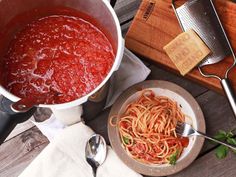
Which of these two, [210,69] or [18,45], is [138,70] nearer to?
[210,69]

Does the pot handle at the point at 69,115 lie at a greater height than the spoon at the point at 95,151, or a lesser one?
greater

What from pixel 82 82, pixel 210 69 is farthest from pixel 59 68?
pixel 210 69

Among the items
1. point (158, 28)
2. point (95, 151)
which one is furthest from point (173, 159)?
point (158, 28)

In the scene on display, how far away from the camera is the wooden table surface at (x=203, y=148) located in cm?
97

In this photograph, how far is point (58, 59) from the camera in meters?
0.87

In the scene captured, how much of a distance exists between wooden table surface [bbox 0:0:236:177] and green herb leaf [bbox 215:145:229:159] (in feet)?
0.04

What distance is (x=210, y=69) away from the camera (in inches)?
37.9

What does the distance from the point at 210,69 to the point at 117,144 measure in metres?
0.25

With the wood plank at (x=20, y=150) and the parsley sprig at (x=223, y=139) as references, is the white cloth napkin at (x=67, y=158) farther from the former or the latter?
the parsley sprig at (x=223, y=139)

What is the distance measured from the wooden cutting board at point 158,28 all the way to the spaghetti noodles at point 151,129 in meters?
0.08

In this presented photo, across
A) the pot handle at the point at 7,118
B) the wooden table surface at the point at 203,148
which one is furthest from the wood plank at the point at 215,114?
the pot handle at the point at 7,118

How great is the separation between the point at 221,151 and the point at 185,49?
0.75ft

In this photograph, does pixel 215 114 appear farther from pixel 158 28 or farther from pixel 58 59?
pixel 58 59

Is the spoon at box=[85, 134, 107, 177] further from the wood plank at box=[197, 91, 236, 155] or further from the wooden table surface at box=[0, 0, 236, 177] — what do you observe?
the wood plank at box=[197, 91, 236, 155]
